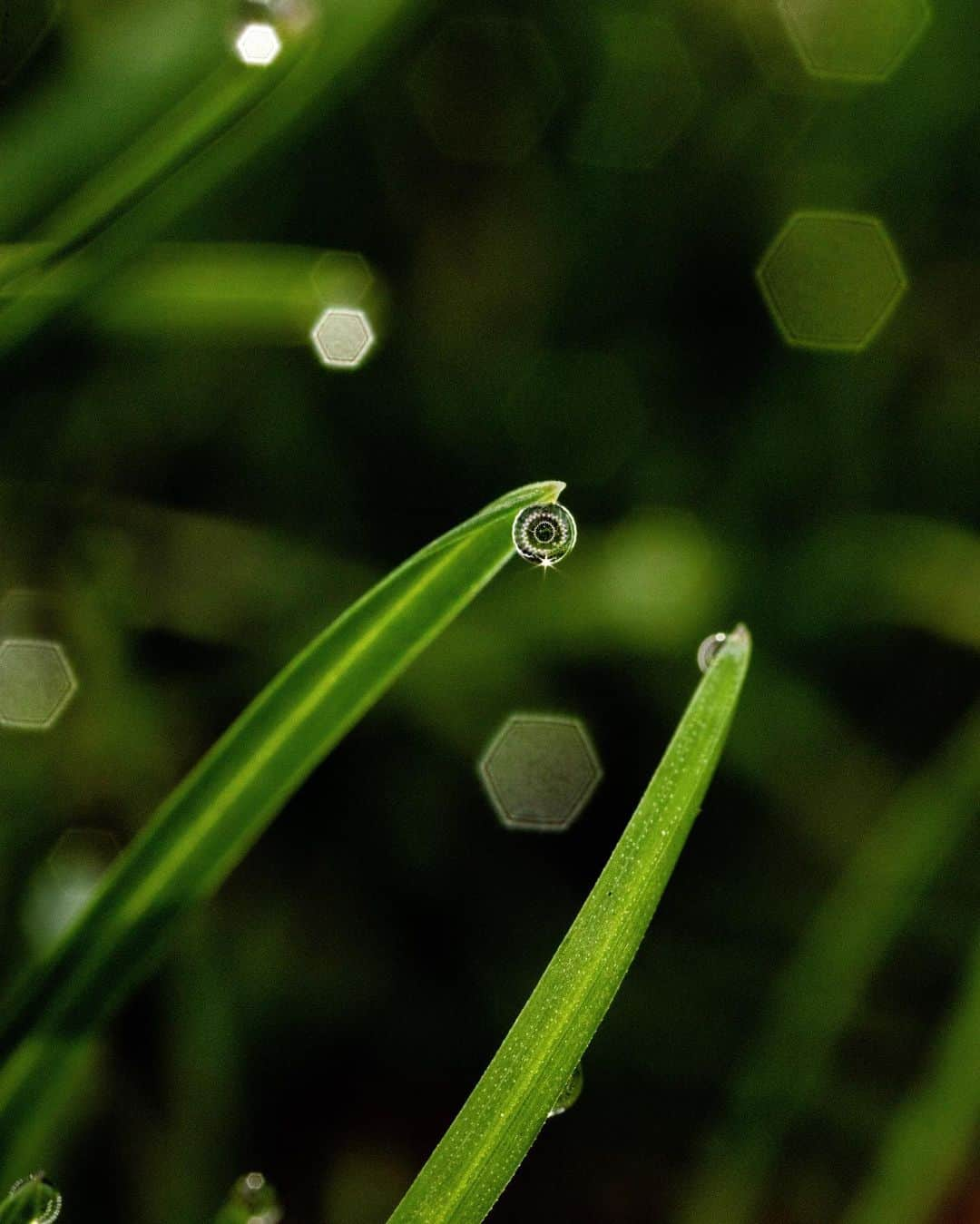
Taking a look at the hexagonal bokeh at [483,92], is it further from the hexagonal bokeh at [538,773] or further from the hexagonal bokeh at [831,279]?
the hexagonal bokeh at [538,773]

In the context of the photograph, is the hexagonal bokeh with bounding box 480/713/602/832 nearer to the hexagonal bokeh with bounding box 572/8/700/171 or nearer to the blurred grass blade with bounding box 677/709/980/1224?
the blurred grass blade with bounding box 677/709/980/1224

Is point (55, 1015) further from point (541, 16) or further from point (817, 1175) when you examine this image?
point (541, 16)

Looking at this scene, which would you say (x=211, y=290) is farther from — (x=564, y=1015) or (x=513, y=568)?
(x=564, y=1015)

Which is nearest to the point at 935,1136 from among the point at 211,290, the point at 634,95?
the point at 211,290

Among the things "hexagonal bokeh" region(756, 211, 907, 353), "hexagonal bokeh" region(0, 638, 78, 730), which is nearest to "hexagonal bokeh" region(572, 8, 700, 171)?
"hexagonal bokeh" region(756, 211, 907, 353)

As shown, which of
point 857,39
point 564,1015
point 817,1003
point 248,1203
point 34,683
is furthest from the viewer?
point 857,39

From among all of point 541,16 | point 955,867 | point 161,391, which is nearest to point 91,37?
point 161,391
